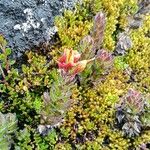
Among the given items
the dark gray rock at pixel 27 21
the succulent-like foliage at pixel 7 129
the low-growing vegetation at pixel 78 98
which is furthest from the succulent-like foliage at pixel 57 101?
the dark gray rock at pixel 27 21

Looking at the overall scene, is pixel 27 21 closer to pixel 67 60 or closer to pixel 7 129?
pixel 67 60

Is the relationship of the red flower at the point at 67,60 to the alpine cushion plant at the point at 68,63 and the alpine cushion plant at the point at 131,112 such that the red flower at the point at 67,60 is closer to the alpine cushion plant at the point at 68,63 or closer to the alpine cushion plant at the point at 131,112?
the alpine cushion plant at the point at 68,63

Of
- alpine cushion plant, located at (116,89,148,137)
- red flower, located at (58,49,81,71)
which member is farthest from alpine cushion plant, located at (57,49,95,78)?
alpine cushion plant, located at (116,89,148,137)

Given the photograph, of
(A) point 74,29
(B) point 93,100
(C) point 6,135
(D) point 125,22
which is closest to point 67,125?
(B) point 93,100

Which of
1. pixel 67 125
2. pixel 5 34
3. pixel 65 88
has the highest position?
pixel 5 34

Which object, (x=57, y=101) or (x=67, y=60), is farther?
(x=57, y=101)

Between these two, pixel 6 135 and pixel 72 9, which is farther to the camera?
pixel 72 9

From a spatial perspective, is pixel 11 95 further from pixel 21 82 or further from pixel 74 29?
pixel 74 29

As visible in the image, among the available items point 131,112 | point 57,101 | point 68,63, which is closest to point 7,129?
point 57,101
